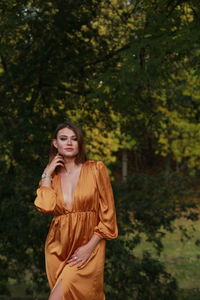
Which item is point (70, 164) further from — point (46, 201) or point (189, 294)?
point (189, 294)

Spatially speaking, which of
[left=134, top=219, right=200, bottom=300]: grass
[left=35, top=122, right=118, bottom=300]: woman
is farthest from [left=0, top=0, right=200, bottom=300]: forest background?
[left=35, top=122, right=118, bottom=300]: woman

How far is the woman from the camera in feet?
14.1

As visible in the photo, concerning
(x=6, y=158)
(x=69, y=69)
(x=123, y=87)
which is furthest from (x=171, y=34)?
(x=6, y=158)

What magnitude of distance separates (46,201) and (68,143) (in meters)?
0.43

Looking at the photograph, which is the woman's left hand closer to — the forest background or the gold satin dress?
the gold satin dress

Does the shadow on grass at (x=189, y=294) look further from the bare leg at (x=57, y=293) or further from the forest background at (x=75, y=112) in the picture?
the bare leg at (x=57, y=293)

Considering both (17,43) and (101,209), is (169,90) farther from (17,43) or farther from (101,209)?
(101,209)

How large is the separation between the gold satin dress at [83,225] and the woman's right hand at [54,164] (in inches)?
4.7

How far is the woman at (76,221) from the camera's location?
14.1 feet

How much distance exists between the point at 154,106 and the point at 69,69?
6.22ft

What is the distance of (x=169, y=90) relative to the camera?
10688 millimetres

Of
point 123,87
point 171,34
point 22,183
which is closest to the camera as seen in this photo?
point 171,34

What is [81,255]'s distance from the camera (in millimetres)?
4320

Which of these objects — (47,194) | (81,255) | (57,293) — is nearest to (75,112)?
(47,194)
